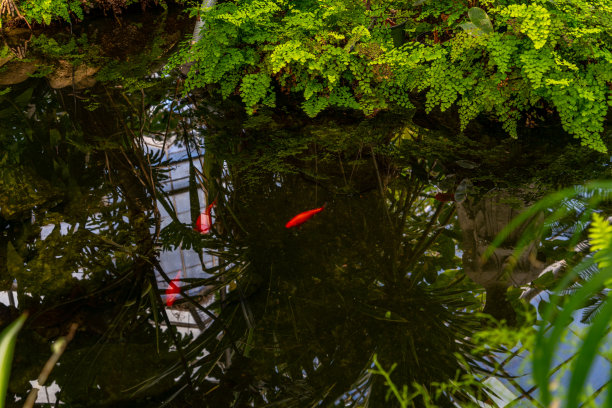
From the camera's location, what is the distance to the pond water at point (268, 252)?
148 cm

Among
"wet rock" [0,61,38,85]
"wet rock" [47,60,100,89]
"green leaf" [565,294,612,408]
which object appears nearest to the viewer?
"green leaf" [565,294,612,408]

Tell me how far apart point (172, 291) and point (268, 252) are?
0.43 m

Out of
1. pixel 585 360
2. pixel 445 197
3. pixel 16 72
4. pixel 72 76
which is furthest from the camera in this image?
pixel 16 72

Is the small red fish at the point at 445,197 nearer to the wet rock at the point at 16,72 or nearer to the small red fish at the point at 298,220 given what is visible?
the small red fish at the point at 298,220

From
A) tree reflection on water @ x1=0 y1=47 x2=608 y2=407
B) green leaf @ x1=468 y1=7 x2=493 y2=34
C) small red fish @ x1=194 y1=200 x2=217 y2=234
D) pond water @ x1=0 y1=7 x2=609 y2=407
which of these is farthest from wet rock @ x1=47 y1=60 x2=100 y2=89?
green leaf @ x1=468 y1=7 x2=493 y2=34

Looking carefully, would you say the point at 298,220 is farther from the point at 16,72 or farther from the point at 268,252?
the point at 16,72

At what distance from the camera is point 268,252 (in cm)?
199

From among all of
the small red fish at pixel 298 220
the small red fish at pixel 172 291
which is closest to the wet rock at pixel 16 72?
the small red fish at pixel 172 291

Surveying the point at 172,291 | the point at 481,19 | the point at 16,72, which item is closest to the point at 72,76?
the point at 16,72

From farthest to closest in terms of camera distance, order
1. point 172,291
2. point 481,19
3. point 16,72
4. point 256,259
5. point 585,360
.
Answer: point 16,72
point 481,19
point 256,259
point 172,291
point 585,360

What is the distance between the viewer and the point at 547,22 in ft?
7.61

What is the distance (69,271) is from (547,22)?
8.53ft

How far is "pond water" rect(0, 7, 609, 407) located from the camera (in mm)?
1478

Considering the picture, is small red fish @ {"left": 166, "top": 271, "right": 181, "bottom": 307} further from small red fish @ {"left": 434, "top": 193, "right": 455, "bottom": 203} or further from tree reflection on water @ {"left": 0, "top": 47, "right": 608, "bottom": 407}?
small red fish @ {"left": 434, "top": 193, "right": 455, "bottom": 203}
